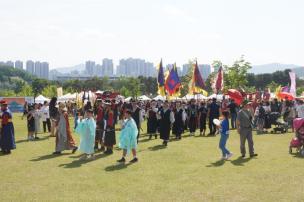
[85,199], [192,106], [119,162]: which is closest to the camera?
[85,199]

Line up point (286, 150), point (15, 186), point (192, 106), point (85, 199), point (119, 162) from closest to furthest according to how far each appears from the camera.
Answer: point (85, 199) → point (15, 186) → point (119, 162) → point (286, 150) → point (192, 106)

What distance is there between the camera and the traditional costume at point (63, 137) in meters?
16.3

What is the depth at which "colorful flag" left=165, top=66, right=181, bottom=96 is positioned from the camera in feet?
92.2

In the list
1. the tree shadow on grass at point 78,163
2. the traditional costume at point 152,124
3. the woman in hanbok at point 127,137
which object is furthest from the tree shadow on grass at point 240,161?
the traditional costume at point 152,124

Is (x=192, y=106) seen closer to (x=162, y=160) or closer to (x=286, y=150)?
(x=286, y=150)

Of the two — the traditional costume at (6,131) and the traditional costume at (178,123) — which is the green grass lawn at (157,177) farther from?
the traditional costume at (178,123)

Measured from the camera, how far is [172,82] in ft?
92.4

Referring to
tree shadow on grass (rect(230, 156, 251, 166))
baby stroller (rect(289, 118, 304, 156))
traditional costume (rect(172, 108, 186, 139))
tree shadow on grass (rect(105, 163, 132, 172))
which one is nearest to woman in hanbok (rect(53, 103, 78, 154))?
tree shadow on grass (rect(105, 163, 132, 172))

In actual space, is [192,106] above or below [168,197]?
above

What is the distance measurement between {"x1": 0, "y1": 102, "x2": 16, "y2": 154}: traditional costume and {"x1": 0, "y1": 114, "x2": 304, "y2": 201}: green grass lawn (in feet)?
1.14

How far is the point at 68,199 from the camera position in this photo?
29.9 feet

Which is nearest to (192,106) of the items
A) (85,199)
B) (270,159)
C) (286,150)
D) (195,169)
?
(286,150)

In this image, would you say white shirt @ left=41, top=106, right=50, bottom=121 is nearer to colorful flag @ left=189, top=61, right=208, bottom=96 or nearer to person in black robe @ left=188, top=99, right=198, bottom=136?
person in black robe @ left=188, top=99, right=198, bottom=136

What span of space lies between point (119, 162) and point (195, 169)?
101 inches
